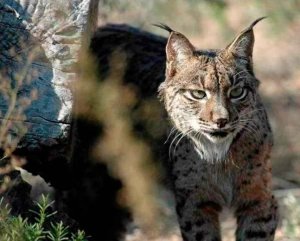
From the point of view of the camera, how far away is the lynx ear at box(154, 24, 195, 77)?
18.3 feet

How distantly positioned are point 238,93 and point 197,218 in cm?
78

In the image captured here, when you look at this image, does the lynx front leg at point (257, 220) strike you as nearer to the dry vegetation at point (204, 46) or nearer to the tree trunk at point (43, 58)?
the dry vegetation at point (204, 46)

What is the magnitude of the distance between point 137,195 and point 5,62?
200 cm

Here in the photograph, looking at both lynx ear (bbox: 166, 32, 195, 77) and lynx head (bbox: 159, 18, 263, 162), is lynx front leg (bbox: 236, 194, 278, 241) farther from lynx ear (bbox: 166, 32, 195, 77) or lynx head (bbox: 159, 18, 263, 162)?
lynx ear (bbox: 166, 32, 195, 77)

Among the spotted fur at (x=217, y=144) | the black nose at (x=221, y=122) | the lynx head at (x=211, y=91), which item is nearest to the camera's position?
the black nose at (x=221, y=122)

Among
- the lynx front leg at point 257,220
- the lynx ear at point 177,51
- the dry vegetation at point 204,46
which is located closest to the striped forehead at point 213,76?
the lynx ear at point 177,51

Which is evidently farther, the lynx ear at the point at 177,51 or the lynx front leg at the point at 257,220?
the lynx front leg at the point at 257,220

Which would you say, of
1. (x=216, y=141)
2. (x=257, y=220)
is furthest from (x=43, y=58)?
(x=257, y=220)

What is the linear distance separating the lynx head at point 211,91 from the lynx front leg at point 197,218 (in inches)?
10.7

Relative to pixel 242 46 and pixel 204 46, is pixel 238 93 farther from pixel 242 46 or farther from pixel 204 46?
pixel 204 46

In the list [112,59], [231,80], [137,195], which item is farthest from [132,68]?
[231,80]

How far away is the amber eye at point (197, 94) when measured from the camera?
18.0 ft

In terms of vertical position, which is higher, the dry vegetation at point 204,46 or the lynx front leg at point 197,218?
the dry vegetation at point 204,46

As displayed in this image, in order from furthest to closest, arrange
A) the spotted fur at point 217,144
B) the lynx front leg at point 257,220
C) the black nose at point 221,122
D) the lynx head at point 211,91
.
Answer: the lynx front leg at point 257,220, the spotted fur at point 217,144, the lynx head at point 211,91, the black nose at point 221,122
